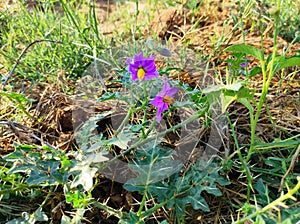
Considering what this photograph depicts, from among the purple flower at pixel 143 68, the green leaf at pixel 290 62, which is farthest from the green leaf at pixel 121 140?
the green leaf at pixel 290 62

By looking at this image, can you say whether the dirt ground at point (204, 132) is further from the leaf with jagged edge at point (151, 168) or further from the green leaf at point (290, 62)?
the green leaf at point (290, 62)

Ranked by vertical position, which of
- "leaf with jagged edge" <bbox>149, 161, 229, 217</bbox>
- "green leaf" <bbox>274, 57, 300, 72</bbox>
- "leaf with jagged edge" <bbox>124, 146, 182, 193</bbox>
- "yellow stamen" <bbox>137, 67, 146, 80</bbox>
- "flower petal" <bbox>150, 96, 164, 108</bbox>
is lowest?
"leaf with jagged edge" <bbox>149, 161, 229, 217</bbox>

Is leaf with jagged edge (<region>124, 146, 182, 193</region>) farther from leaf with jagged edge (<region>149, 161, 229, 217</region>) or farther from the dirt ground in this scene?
the dirt ground

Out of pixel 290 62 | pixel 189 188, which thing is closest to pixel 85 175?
pixel 189 188

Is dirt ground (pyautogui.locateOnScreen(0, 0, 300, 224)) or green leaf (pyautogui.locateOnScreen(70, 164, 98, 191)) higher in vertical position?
green leaf (pyautogui.locateOnScreen(70, 164, 98, 191))

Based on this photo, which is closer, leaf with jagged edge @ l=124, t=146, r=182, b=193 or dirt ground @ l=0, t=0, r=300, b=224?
leaf with jagged edge @ l=124, t=146, r=182, b=193

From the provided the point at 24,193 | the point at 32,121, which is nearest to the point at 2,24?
the point at 32,121

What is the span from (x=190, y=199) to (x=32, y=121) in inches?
26.5

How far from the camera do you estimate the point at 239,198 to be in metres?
1.17

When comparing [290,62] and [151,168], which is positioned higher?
[290,62]

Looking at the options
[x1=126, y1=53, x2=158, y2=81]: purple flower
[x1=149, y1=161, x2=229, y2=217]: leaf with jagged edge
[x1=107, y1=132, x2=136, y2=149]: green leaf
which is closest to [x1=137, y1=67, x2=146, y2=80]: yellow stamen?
[x1=126, y1=53, x2=158, y2=81]: purple flower

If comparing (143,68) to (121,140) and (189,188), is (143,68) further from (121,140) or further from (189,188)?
(189,188)

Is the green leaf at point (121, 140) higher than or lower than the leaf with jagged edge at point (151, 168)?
higher

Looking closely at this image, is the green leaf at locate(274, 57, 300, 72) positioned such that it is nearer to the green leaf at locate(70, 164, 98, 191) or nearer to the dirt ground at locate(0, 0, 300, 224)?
the dirt ground at locate(0, 0, 300, 224)
